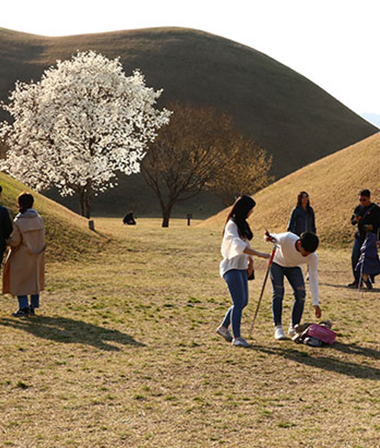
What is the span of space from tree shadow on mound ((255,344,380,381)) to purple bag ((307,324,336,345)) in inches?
6.7

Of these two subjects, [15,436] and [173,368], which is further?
[173,368]

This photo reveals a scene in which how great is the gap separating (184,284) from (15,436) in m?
12.1

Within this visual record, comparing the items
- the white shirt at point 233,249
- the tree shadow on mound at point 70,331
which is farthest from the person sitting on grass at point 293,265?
the tree shadow on mound at point 70,331

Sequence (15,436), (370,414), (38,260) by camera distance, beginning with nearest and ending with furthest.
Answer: (15,436)
(370,414)
(38,260)

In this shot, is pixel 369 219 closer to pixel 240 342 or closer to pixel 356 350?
pixel 356 350

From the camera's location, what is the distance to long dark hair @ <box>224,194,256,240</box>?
377 inches

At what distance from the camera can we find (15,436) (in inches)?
246

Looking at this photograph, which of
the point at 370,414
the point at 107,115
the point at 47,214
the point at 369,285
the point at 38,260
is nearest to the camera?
the point at 370,414

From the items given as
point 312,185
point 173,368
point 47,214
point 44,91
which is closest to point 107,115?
point 44,91

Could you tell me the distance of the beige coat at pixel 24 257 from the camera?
41.0 ft

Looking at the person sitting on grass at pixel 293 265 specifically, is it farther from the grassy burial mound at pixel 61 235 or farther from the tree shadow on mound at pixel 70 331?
the grassy burial mound at pixel 61 235

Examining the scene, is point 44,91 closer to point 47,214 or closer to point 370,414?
point 47,214

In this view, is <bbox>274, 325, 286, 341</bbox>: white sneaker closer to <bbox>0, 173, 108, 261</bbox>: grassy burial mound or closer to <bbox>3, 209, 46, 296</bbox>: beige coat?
<bbox>3, 209, 46, 296</bbox>: beige coat

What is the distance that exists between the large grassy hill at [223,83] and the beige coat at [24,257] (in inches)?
3298
